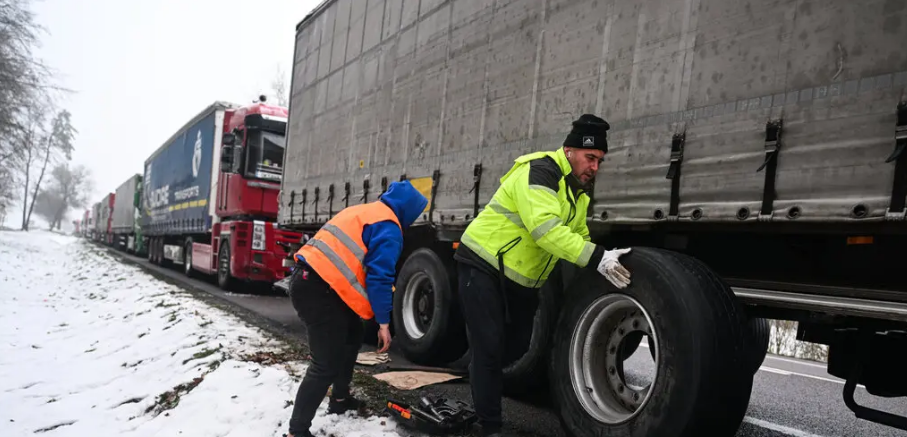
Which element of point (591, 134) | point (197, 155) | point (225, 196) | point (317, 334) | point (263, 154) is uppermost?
point (197, 155)

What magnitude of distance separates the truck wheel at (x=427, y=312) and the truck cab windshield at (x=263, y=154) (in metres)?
6.45

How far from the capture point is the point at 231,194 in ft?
37.9

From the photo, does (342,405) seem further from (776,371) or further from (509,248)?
(776,371)

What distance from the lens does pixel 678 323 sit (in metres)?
2.59

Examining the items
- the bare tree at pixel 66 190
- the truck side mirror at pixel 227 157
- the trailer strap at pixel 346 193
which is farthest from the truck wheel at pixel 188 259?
the bare tree at pixel 66 190

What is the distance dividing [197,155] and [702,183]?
1409 cm

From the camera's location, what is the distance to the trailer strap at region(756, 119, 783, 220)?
8.58 ft

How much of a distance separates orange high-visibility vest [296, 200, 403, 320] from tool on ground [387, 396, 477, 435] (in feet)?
2.46

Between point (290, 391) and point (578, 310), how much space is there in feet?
7.24

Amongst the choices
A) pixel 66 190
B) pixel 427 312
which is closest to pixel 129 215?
pixel 427 312

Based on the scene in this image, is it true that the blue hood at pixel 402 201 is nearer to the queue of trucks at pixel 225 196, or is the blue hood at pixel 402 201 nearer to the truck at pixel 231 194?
the truck at pixel 231 194

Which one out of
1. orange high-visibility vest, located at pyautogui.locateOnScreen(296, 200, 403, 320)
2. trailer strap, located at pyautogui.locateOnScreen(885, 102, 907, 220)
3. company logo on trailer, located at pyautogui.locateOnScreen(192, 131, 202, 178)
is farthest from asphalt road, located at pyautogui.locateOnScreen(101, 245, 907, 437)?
company logo on trailer, located at pyautogui.locateOnScreen(192, 131, 202, 178)

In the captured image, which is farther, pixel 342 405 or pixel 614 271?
pixel 342 405

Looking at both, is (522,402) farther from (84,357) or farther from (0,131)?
(0,131)
